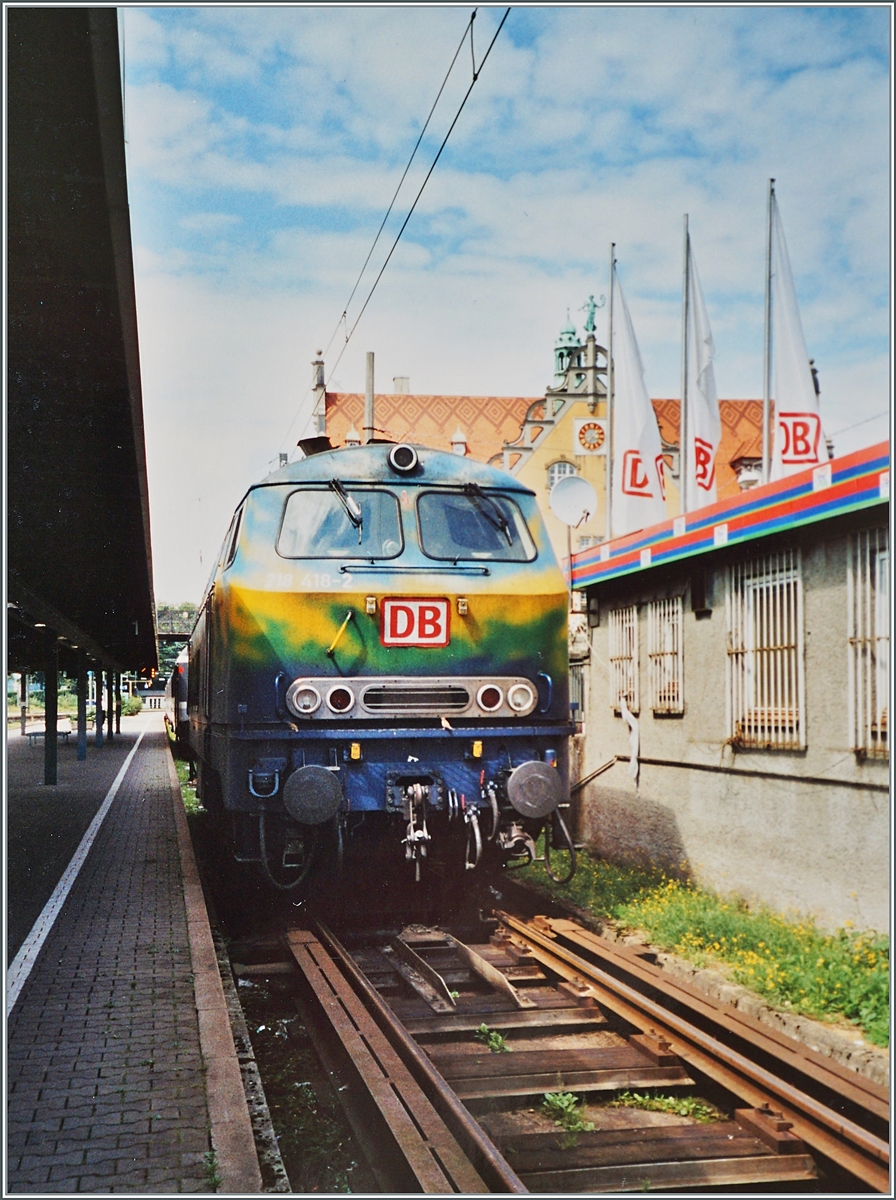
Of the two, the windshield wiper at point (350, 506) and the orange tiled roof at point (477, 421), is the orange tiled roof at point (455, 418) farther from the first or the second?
the windshield wiper at point (350, 506)

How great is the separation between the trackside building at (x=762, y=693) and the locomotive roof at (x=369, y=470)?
1983 millimetres

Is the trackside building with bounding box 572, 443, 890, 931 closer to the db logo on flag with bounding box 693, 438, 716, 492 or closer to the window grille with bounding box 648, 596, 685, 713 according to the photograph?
the window grille with bounding box 648, 596, 685, 713

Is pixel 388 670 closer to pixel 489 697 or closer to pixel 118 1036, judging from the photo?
pixel 489 697

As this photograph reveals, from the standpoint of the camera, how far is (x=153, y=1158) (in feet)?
12.7

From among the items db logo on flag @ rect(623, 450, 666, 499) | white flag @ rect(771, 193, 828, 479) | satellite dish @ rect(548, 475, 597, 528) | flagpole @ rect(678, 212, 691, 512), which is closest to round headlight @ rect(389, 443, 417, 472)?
satellite dish @ rect(548, 475, 597, 528)

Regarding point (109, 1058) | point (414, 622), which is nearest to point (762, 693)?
point (414, 622)

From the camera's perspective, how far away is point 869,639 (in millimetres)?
6309

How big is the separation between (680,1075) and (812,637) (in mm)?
2995

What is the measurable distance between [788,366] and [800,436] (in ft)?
2.19

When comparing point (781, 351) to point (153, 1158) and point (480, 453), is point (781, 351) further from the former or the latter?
point (480, 453)

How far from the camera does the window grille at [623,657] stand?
10008 mm

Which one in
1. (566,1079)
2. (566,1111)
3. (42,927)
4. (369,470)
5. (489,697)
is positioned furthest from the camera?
(42,927)

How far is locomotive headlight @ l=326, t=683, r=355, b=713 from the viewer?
6883mm

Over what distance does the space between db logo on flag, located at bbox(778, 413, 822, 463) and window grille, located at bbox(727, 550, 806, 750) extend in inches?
93.0
